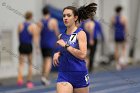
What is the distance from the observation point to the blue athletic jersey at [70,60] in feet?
24.1

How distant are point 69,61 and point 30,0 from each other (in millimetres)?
9322

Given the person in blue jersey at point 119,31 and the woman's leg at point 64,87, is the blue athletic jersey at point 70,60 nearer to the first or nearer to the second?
the woman's leg at point 64,87

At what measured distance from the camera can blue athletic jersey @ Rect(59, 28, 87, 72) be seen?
7332 millimetres

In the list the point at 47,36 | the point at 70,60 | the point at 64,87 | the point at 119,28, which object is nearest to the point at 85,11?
the point at 70,60

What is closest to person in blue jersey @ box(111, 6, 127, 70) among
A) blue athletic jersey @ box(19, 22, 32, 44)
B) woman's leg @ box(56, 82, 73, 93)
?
blue athletic jersey @ box(19, 22, 32, 44)

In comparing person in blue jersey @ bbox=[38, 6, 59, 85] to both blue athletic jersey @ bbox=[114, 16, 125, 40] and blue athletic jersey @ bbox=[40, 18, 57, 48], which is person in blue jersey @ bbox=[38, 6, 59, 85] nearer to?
blue athletic jersey @ bbox=[40, 18, 57, 48]

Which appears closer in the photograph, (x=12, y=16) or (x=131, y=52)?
(x=12, y=16)

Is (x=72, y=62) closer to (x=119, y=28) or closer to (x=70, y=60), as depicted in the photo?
(x=70, y=60)

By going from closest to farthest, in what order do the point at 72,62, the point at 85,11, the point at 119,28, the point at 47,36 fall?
the point at 72,62
the point at 85,11
the point at 47,36
the point at 119,28

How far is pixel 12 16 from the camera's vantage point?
1584cm

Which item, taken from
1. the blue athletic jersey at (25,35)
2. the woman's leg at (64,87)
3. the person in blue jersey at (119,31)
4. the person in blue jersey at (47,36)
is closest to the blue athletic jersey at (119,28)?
the person in blue jersey at (119,31)

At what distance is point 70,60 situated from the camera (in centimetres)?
734

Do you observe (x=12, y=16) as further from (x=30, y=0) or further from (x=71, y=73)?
(x=71, y=73)

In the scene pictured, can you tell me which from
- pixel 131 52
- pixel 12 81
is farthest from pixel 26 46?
pixel 131 52
